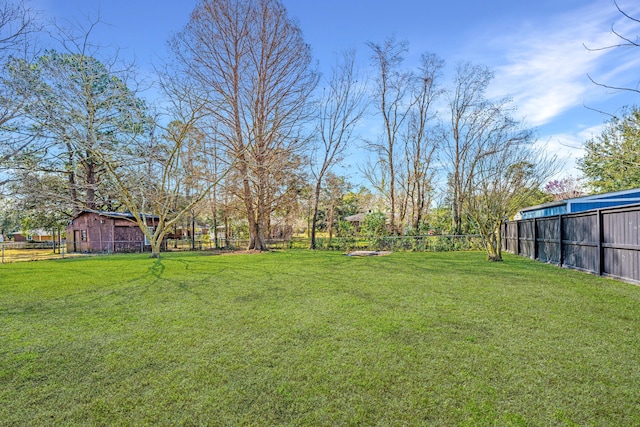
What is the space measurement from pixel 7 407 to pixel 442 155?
18552mm

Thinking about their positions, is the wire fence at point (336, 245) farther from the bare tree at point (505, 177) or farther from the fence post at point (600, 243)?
the fence post at point (600, 243)

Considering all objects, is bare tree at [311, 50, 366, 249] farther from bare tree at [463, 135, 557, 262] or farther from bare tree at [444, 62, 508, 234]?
bare tree at [463, 135, 557, 262]

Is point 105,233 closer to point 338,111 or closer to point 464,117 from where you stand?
point 338,111

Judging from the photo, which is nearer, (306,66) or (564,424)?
(564,424)

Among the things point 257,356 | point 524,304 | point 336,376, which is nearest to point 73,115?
point 257,356

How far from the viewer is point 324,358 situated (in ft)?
8.64


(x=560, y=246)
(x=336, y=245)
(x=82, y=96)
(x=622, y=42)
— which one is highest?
(x=82, y=96)

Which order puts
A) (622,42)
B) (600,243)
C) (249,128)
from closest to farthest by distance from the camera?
(622,42), (600,243), (249,128)

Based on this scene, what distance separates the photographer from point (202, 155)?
15.8m

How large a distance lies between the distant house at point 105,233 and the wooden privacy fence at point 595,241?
18.9 metres

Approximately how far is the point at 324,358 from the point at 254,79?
48.7 ft

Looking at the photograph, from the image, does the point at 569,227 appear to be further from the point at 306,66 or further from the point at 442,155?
the point at 306,66

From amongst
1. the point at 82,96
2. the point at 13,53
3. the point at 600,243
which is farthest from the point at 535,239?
the point at 82,96

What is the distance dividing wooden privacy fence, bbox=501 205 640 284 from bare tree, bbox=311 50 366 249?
35.3ft
